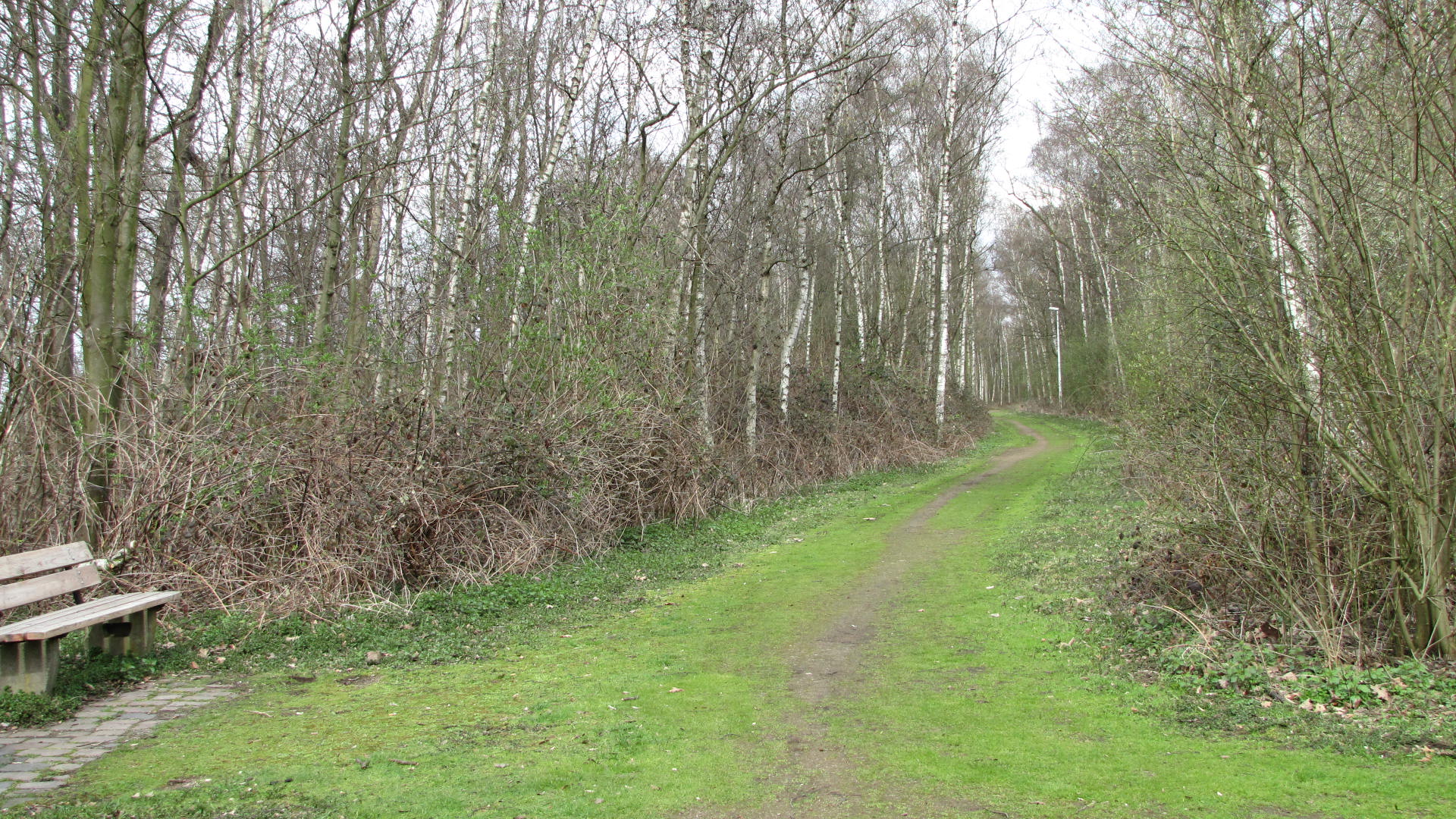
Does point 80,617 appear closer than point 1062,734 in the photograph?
No

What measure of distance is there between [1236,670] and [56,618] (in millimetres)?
7068

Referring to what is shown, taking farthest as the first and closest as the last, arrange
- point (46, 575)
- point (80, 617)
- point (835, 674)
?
point (46, 575)
point (835, 674)
point (80, 617)

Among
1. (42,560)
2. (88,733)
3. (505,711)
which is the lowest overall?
(505,711)

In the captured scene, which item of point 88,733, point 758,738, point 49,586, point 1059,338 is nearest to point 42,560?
point 49,586

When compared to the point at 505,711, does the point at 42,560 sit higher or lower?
higher

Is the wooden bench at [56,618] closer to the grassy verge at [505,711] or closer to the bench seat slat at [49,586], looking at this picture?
the bench seat slat at [49,586]

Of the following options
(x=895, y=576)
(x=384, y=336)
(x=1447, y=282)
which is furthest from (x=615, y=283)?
(x=1447, y=282)

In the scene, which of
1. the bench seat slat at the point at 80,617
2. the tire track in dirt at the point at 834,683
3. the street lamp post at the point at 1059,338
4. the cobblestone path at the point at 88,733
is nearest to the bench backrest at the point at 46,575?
the bench seat slat at the point at 80,617

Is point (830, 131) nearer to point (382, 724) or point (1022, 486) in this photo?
point (1022, 486)

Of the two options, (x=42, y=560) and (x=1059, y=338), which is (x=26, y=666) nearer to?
(x=42, y=560)

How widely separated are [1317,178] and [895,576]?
4904 mm

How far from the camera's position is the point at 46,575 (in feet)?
20.9

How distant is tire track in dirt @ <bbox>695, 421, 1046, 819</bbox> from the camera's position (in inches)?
148

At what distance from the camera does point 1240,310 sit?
5.81 meters
